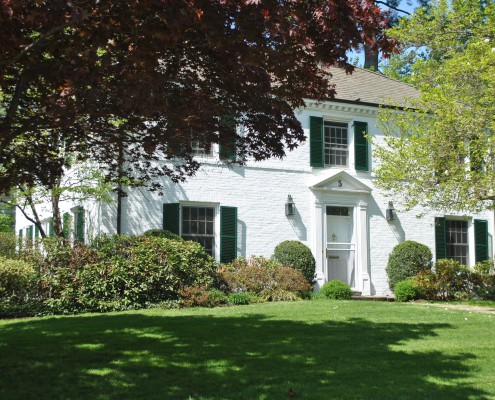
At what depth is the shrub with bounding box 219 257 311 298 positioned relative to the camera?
14.9 meters

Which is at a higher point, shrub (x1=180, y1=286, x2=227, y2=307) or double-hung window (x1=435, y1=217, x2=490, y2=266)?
double-hung window (x1=435, y1=217, x2=490, y2=266)

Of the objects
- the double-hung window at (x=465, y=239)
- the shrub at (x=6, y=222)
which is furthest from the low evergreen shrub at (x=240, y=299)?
the shrub at (x=6, y=222)

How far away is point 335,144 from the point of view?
18500 mm

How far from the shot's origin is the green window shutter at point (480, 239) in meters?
19.7

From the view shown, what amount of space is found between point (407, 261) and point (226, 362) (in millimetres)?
12082

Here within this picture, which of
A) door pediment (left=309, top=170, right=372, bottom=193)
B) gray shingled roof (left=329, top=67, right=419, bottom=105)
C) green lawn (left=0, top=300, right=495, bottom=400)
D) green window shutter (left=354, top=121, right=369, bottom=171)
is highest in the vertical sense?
gray shingled roof (left=329, top=67, right=419, bottom=105)

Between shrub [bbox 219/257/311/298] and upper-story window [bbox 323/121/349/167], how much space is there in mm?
4467

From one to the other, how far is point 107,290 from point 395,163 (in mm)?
7377

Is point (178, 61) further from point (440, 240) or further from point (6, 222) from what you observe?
point (6, 222)

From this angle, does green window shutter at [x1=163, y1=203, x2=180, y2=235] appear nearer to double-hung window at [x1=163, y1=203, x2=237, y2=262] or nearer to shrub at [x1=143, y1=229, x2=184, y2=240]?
double-hung window at [x1=163, y1=203, x2=237, y2=262]

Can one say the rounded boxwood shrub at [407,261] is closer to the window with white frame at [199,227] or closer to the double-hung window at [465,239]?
the double-hung window at [465,239]

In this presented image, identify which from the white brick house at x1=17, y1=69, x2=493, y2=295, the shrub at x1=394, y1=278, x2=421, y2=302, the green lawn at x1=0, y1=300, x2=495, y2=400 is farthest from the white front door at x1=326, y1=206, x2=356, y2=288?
the green lawn at x1=0, y1=300, x2=495, y2=400

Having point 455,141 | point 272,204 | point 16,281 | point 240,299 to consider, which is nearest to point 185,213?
point 272,204

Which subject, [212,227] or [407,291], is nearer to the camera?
[407,291]
